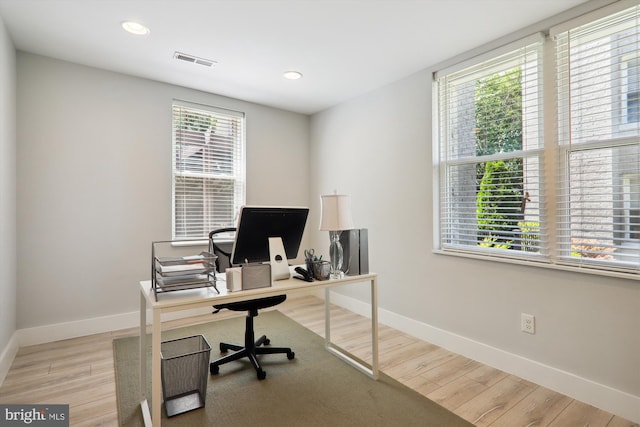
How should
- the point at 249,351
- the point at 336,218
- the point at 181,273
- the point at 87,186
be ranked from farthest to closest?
1. the point at 87,186
2. the point at 249,351
3. the point at 336,218
4. the point at 181,273

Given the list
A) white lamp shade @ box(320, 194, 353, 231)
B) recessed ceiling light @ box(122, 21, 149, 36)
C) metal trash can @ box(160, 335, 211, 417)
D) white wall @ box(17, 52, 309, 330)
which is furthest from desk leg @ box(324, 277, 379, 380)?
recessed ceiling light @ box(122, 21, 149, 36)

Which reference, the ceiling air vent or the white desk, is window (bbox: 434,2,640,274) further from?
the ceiling air vent

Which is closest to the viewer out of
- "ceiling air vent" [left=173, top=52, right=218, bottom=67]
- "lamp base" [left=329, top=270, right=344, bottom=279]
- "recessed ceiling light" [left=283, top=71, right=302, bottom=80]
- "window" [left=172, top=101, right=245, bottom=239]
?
"lamp base" [left=329, top=270, right=344, bottom=279]

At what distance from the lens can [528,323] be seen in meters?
2.25

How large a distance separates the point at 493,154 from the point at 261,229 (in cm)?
185

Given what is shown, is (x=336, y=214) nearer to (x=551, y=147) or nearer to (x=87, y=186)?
(x=551, y=147)

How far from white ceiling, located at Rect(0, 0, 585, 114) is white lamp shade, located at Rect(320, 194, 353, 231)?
1.22 m

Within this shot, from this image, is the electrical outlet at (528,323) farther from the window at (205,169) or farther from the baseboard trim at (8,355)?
the baseboard trim at (8,355)

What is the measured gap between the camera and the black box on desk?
2.21 m

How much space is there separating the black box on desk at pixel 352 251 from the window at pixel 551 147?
3.24 feet

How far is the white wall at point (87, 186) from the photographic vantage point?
275cm

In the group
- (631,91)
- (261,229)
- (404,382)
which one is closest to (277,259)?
(261,229)

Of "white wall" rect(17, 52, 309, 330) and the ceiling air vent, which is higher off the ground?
the ceiling air vent

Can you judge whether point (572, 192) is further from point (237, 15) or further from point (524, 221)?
point (237, 15)
